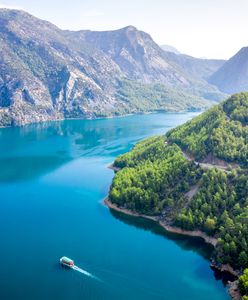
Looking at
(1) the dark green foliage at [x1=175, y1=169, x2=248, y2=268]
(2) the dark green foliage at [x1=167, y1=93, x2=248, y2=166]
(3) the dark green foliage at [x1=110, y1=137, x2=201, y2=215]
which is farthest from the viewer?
(2) the dark green foliage at [x1=167, y1=93, x2=248, y2=166]

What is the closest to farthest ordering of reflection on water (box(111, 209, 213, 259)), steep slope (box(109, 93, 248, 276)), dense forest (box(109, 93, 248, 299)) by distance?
dense forest (box(109, 93, 248, 299))
reflection on water (box(111, 209, 213, 259))
steep slope (box(109, 93, 248, 276))

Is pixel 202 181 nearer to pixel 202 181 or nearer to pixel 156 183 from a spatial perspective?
pixel 202 181

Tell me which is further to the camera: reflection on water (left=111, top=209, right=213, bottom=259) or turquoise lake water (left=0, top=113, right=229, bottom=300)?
reflection on water (left=111, top=209, right=213, bottom=259)

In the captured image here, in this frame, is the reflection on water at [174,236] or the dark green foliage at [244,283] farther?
the reflection on water at [174,236]

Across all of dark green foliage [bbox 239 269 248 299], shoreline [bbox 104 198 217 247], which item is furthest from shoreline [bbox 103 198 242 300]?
dark green foliage [bbox 239 269 248 299]

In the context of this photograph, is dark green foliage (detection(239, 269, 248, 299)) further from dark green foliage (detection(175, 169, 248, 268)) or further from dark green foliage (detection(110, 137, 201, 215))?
dark green foliage (detection(110, 137, 201, 215))

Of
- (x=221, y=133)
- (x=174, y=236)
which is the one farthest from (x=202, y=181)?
(x=221, y=133)

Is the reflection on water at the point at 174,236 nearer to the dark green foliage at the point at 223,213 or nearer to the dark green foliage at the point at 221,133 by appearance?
the dark green foliage at the point at 223,213

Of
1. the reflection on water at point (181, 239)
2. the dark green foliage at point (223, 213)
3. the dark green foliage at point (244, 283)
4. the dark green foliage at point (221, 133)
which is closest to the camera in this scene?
the dark green foliage at point (244, 283)

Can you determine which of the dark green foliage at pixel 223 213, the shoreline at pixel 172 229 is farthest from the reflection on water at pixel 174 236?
the dark green foliage at pixel 223 213

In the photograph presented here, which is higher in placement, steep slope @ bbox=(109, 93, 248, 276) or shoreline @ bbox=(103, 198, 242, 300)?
steep slope @ bbox=(109, 93, 248, 276)
